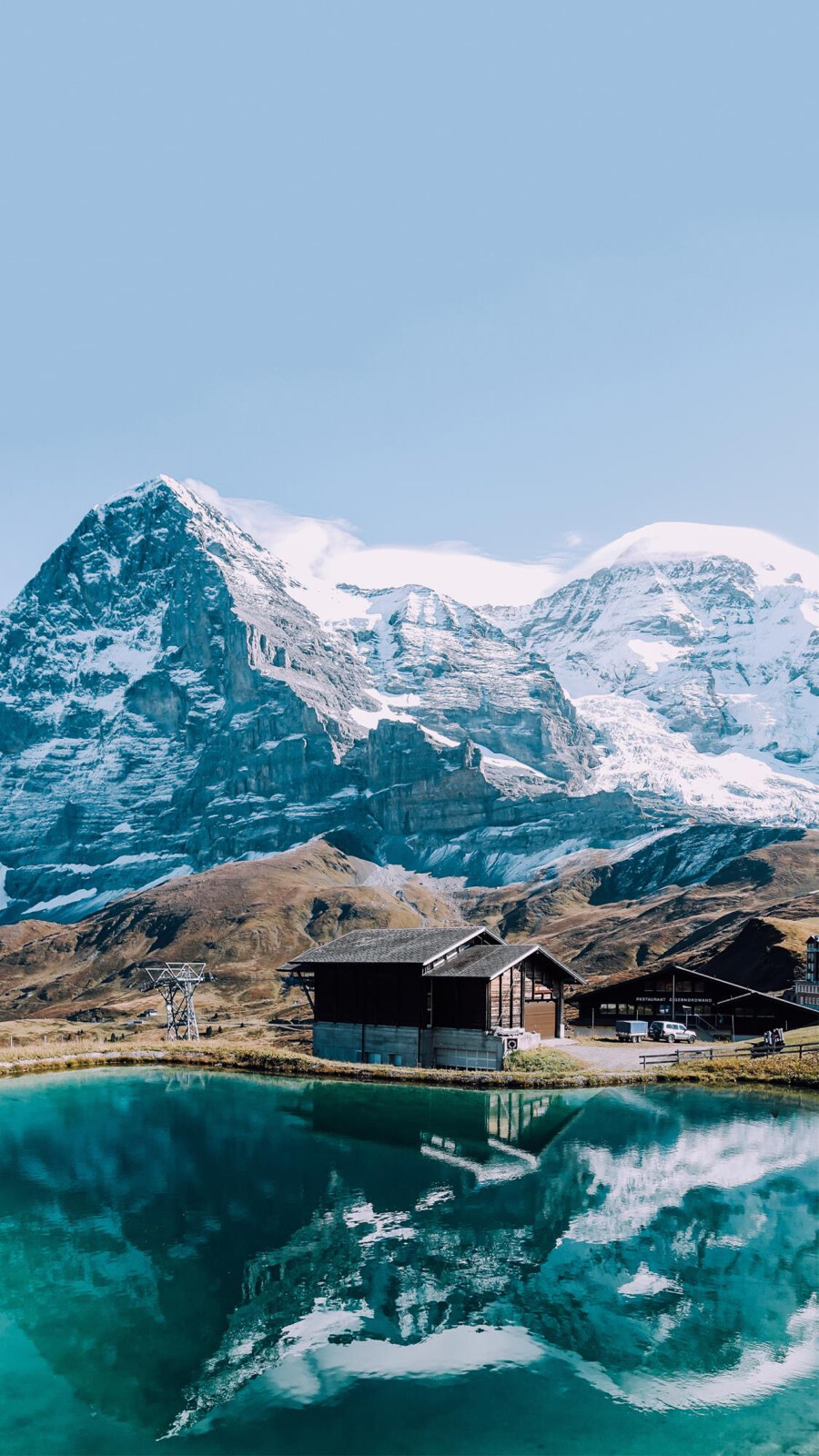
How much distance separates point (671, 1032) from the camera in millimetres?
87000

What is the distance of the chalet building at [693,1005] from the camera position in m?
88.2

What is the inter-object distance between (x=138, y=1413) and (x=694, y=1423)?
1154cm

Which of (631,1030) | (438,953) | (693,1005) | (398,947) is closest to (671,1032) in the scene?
(631,1030)

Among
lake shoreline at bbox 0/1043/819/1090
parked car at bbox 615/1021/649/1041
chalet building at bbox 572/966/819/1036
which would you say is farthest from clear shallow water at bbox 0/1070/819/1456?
chalet building at bbox 572/966/819/1036

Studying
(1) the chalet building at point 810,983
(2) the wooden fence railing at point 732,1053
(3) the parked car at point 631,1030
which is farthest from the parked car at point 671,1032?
(1) the chalet building at point 810,983

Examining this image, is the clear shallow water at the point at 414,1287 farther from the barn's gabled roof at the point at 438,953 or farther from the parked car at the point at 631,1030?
the parked car at the point at 631,1030

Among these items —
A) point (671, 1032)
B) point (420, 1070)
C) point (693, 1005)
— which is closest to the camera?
point (420, 1070)

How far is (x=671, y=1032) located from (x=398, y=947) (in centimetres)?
2399

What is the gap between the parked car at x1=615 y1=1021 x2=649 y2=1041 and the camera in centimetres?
8850

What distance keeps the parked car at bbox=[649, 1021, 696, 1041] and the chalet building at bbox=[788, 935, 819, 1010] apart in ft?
49.6

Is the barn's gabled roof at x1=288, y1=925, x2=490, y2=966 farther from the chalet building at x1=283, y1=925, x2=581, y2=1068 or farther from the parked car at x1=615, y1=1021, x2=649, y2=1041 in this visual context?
the parked car at x1=615, y1=1021, x2=649, y2=1041

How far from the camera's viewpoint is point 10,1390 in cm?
2503

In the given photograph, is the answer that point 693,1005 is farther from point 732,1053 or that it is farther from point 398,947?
point 398,947

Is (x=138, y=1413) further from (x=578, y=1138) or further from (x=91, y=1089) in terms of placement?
(x=91, y=1089)
